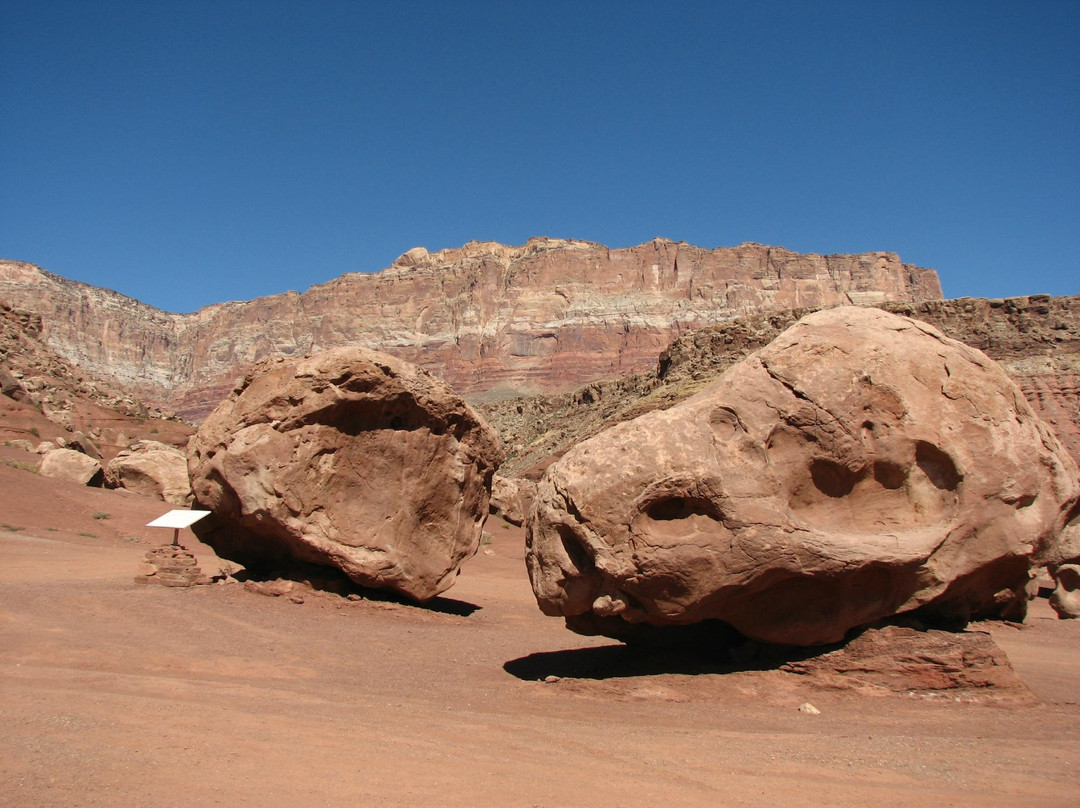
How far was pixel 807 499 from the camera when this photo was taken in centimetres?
704

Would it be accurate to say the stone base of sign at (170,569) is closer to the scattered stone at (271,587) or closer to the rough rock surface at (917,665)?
the scattered stone at (271,587)

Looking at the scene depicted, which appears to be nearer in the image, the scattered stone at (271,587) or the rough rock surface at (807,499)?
the rough rock surface at (807,499)

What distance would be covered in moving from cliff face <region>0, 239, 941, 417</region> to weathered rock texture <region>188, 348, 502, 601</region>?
4588 inches

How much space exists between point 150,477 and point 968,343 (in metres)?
40.2

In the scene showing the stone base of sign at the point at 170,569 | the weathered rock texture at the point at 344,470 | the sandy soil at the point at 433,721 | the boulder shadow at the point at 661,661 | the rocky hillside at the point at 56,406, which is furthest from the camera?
the rocky hillside at the point at 56,406

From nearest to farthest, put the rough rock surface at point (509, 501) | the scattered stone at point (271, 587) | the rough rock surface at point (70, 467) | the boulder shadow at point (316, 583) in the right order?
the scattered stone at point (271, 587), the boulder shadow at point (316, 583), the rough rock surface at point (70, 467), the rough rock surface at point (509, 501)

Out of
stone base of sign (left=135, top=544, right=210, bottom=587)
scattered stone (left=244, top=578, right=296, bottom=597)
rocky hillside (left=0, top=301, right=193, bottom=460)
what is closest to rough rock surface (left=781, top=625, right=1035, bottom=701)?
scattered stone (left=244, top=578, right=296, bottom=597)

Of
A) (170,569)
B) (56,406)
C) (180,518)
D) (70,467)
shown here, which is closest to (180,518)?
(180,518)

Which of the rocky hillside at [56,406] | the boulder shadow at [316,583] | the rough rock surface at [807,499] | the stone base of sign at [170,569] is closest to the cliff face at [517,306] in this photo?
the rocky hillside at [56,406]

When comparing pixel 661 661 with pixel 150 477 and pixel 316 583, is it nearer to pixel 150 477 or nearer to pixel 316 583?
pixel 316 583

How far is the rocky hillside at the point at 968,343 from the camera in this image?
37250mm

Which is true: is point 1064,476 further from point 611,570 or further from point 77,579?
point 77,579

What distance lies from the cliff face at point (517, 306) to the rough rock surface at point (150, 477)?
108 m

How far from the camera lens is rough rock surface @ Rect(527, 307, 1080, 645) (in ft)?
21.6
